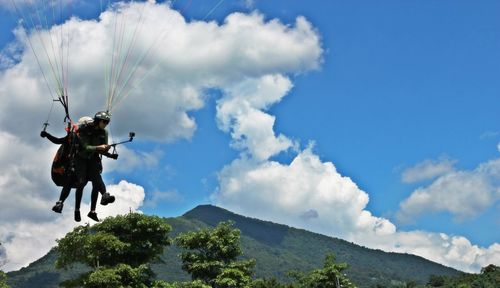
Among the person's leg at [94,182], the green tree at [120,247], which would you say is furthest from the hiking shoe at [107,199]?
the green tree at [120,247]

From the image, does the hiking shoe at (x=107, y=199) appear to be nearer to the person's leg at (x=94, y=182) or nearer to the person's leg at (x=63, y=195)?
the person's leg at (x=94, y=182)

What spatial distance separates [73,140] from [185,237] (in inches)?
1329

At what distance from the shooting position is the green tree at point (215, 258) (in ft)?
144

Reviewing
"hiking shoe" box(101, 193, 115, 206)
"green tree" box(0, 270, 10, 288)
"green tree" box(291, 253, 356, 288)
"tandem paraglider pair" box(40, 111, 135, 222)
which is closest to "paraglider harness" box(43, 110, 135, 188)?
"tandem paraglider pair" box(40, 111, 135, 222)

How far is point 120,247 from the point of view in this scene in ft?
141

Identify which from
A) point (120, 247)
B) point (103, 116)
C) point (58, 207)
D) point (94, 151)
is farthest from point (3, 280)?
point (103, 116)

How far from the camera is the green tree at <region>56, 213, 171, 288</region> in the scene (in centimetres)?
4141

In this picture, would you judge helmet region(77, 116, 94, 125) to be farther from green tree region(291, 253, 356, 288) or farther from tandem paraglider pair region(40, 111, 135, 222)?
green tree region(291, 253, 356, 288)

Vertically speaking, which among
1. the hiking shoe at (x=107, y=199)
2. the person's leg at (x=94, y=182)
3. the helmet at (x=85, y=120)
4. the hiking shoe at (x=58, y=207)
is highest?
the helmet at (x=85, y=120)

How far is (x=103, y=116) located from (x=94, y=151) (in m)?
0.87

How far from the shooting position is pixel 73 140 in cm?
1362

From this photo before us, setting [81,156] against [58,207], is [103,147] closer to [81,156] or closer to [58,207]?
[81,156]

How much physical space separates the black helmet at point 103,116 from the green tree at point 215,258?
31.7 meters

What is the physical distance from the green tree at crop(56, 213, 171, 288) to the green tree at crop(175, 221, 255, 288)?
7.01ft
